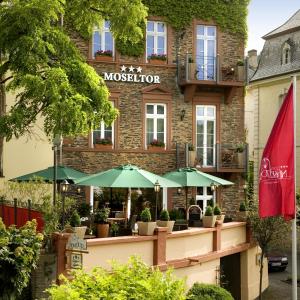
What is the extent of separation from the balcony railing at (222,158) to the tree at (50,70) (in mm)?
9610

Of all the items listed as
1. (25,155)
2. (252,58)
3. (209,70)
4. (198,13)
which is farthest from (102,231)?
(252,58)

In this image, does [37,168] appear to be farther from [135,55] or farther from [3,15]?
[3,15]

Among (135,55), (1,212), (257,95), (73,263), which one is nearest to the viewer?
(73,263)

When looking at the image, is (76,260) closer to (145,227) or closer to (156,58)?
(145,227)

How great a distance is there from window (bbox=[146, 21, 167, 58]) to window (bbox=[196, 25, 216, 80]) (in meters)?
1.42

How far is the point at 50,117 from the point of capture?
13.6 m

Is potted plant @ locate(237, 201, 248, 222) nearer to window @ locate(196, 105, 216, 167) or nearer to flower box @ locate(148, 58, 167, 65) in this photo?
window @ locate(196, 105, 216, 167)

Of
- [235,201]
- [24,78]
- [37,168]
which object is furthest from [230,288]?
[24,78]

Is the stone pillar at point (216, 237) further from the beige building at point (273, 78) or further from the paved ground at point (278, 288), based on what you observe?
the beige building at point (273, 78)

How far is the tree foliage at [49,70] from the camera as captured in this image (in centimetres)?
1346

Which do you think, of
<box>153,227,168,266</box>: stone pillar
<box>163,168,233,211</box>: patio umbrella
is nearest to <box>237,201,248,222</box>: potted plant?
<box>163,168,233,211</box>: patio umbrella

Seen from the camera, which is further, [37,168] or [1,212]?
[37,168]

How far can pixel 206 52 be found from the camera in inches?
968

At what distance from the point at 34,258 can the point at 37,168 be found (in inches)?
455
